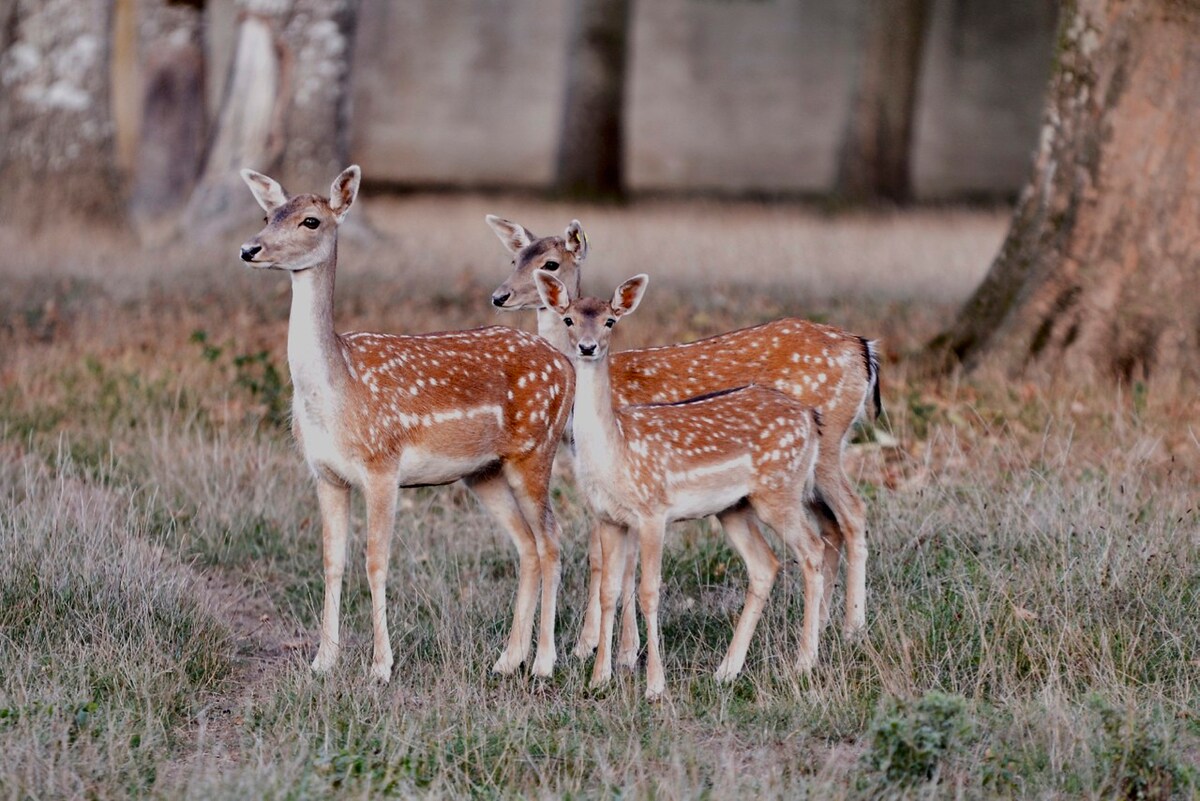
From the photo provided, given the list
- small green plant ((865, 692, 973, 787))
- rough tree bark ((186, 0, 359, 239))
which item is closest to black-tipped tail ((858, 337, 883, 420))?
small green plant ((865, 692, 973, 787))

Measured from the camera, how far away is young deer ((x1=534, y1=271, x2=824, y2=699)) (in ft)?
20.1

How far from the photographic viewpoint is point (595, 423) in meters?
6.10

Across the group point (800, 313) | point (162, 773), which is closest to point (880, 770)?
point (162, 773)

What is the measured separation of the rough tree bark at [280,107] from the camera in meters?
13.9

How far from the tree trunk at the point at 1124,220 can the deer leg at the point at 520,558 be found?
12.6 ft

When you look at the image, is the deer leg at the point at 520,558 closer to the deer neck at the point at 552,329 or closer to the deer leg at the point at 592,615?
the deer leg at the point at 592,615

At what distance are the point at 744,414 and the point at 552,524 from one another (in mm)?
931

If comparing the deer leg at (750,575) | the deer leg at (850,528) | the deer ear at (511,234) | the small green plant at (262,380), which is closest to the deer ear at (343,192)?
the deer ear at (511,234)

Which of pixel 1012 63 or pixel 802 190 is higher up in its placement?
pixel 1012 63

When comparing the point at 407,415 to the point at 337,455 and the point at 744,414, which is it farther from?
the point at 744,414

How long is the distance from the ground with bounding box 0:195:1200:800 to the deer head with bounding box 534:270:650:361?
120 cm

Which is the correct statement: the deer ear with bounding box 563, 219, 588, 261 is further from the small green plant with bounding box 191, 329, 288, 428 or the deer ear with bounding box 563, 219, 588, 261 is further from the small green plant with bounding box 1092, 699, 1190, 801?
the small green plant with bounding box 1092, 699, 1190, 801

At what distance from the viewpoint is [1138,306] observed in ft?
31.2

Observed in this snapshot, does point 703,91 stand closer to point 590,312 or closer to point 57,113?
point 57,113
